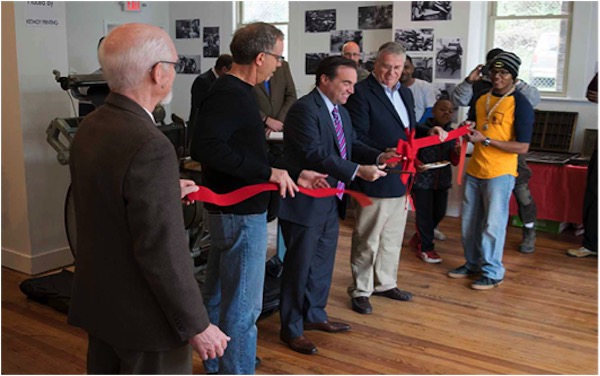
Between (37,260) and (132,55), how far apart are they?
11.3 feet

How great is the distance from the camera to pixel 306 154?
325 centimetres

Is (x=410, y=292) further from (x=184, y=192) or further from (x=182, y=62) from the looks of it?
(x=182, y=62)

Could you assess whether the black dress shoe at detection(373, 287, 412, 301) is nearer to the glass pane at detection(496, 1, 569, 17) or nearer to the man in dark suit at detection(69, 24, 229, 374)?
the man in dark suit at detection(69, 24, 229, 374)

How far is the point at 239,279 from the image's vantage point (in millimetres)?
2758

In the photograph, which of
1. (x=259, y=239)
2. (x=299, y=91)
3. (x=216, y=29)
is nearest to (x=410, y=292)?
(x=259, y=239)

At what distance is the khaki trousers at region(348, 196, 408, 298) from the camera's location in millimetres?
3953

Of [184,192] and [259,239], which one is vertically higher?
[184,192]

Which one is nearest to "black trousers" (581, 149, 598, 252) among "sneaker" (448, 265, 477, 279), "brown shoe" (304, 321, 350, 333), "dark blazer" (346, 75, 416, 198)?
"sneaker" (448, 265, 477, 279)

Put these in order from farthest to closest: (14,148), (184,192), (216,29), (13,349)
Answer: (216,29) < (14,148) < (13,349) < (184,192)

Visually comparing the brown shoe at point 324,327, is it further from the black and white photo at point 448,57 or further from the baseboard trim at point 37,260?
the black and white photo at point 448,57

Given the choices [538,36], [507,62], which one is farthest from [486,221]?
[538,36]

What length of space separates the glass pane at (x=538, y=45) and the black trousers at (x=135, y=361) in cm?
557

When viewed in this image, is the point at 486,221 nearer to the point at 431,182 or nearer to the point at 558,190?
the point at 431,182

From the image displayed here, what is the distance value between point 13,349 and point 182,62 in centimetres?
587
